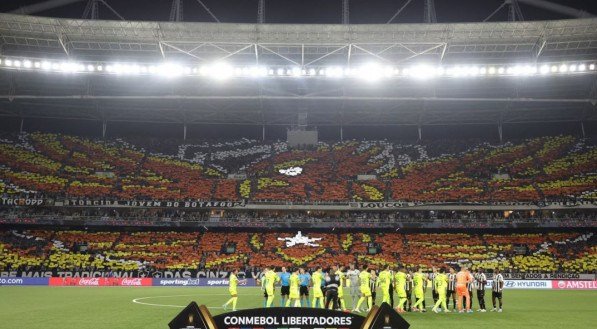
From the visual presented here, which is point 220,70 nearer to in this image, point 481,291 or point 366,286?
point 366,286

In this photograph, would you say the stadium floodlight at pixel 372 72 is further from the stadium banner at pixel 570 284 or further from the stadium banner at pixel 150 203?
the stadium banner at pixel 570 284

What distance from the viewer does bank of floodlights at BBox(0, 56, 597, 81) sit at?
148 feet

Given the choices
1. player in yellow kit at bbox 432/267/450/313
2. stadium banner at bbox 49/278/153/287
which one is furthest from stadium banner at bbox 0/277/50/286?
player in yellow kit at bbox 432/267/450/313

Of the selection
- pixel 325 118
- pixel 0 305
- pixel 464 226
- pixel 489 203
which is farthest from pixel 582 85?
pixel 0 305

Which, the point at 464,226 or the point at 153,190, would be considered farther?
the point at 153,190

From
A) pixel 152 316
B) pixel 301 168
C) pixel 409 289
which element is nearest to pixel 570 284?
pixel 409 289

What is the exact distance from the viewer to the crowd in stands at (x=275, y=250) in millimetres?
48375

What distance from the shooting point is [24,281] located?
44375 millimetres

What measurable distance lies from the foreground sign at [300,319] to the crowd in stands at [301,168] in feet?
166

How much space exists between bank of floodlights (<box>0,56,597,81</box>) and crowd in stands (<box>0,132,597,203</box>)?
13.9 meters

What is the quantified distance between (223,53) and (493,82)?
94.7 ft

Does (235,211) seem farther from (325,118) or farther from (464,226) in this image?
(464,226)

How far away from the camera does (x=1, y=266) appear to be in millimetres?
46312

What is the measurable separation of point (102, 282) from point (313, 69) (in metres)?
25.5
